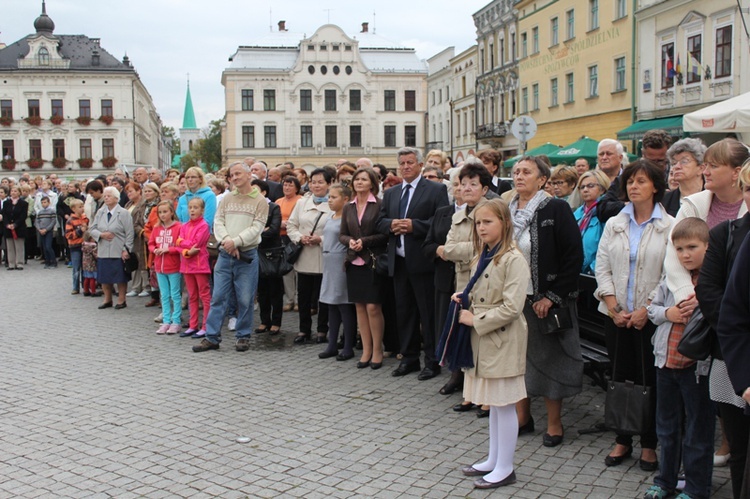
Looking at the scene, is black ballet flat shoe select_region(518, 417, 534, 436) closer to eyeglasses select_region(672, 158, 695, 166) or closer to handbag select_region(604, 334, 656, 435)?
handbag select_region(604, 334, 656, 435)

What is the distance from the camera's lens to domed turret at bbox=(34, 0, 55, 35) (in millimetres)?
72500

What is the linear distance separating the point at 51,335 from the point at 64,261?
1053cm

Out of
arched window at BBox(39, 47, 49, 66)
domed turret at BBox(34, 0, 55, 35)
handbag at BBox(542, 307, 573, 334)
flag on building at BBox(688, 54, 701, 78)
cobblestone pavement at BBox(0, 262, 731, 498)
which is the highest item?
domed turret at BBox(34, 0, 55, 35)

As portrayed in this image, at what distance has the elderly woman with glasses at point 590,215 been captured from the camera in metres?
6.77

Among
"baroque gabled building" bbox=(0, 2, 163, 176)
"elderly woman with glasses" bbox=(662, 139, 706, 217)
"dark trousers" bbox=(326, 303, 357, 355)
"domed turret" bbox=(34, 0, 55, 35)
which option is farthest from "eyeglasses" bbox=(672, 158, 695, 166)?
"domed turret" bbox=(34, 0, 55, 35)

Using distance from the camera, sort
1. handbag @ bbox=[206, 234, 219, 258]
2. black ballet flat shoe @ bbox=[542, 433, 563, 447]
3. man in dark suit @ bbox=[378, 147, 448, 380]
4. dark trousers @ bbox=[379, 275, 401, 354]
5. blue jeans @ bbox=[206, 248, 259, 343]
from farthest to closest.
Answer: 1. handbag @ bbox=[206, 234, 219, 258]
2. blue jeans @ bbox=[206, 248, 259, 343]
3. dark trousers @ bbox=[379, 275, 401, 354]
4. man in dark suit @ bbox=[378, 147, 448, 380]
5. black ballet flat shoe @ bbox=[542, 433, 563, 447]

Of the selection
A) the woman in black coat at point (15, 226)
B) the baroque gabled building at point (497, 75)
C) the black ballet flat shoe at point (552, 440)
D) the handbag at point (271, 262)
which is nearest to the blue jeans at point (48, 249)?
the woman in black coat at point (15, 226)

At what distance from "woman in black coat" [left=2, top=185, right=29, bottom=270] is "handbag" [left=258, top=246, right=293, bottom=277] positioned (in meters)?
10.9

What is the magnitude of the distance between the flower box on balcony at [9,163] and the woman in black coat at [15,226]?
55.9 m

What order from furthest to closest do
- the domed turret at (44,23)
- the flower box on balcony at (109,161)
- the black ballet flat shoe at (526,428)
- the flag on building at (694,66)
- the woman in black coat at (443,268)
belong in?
1. the domed turret at (44,23)
2. the flower box on balcony at (109,161)
3. the flag on building at (694,66)
4. the woman in black coat at (443,268)
5. the black ballet flat shoe at (526,428)

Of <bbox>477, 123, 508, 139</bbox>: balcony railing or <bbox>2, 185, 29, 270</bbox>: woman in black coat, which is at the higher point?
<bbox>477, 123, 508, 139</bbox>: balcony railing

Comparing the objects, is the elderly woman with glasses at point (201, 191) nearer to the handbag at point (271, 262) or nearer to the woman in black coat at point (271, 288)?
the woman in black coat at point (271, 288)

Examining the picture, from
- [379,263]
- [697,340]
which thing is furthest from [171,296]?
[697,340]

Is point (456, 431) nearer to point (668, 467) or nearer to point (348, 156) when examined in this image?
point (668, 467)
